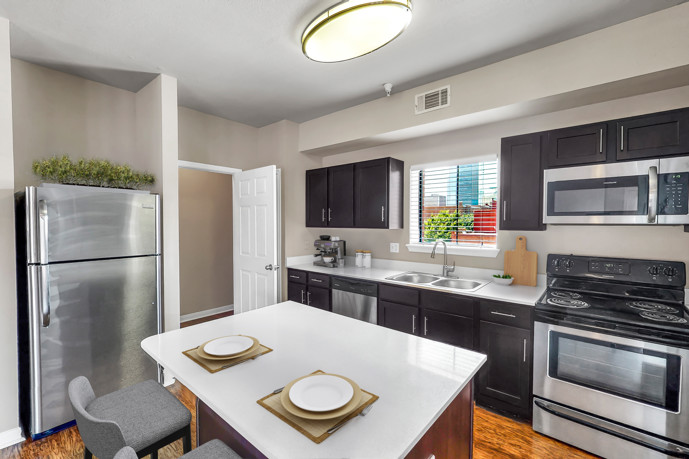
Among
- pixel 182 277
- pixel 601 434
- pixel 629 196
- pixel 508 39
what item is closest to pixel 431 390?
pixel 601 434

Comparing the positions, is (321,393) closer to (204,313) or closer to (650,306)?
(650,306)

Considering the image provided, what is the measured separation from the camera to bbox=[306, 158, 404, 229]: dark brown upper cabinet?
331cm

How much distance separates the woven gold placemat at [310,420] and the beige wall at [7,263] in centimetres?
219

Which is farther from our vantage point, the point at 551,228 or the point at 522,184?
the point at 551,228

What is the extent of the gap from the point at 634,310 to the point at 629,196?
2.42 feet

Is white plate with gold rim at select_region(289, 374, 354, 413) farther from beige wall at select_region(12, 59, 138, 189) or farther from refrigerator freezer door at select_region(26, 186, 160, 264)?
beige wall at select_region(12, 59, 138, 189)

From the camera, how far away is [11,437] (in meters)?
2.03

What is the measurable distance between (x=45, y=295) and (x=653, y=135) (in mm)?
4061

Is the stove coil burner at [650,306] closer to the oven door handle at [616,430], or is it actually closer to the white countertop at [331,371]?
the oven door handle at [616,430]

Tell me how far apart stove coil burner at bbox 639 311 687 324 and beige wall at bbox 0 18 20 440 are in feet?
13.2

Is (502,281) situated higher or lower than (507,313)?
higher

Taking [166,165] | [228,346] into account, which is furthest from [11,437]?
[166,165]

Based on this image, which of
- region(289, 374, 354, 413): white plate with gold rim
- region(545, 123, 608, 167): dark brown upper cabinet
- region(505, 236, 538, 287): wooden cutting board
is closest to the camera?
region(289, 374, 354, 413): white plate with gold rim

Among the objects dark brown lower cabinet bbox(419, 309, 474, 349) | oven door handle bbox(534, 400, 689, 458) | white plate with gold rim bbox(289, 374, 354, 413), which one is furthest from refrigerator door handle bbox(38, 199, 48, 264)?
oven door handle bbox(534, 400, 689, 458)
